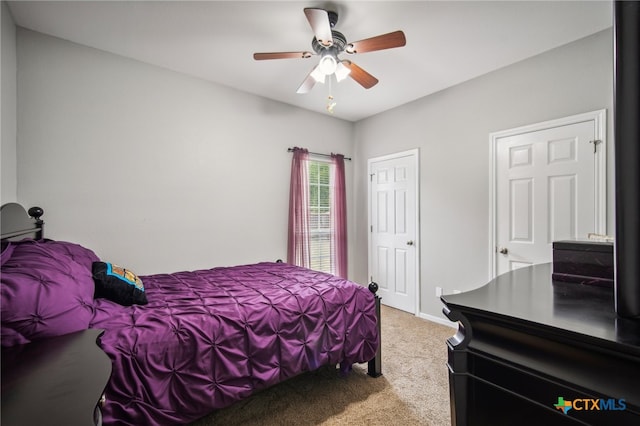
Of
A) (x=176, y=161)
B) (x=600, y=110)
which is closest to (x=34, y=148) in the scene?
(x=176, y=161)

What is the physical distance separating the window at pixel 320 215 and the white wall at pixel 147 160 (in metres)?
0.45

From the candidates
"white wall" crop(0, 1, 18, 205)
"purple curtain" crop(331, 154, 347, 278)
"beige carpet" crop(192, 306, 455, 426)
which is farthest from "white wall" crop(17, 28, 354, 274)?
"beige carpet" crop(192, 306, 455, 426)

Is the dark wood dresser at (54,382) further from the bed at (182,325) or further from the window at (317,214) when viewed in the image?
the window at (317,214)

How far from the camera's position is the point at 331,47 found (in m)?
2.21

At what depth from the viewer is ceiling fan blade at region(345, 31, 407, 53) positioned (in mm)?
1870

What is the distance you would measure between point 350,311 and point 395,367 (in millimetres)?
787

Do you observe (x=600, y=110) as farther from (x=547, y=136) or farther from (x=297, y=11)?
(x=297, y=11)

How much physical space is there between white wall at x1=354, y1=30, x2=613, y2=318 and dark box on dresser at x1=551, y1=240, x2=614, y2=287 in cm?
161

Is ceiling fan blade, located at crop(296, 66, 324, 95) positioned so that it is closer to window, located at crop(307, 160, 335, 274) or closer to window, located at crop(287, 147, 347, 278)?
window, located at crop(287, 147, 347, 278)

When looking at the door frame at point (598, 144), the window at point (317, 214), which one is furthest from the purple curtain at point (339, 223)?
the door frame at point (598, 144)

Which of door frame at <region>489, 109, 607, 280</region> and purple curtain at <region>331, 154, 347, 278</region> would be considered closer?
door frame at <region>489, 109, 607, 280</region>

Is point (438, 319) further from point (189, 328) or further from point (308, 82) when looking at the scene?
point (308, 82)

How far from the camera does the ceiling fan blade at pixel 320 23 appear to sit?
170 centimetres

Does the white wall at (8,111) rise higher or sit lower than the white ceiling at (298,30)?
lower
